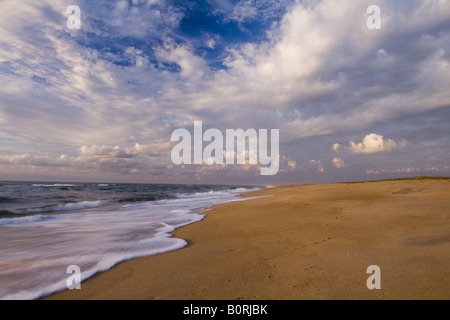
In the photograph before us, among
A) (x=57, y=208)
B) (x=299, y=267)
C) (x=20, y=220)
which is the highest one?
(x=299, y=267)

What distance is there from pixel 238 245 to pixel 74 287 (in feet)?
8.56

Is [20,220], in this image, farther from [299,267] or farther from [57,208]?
[299,267]

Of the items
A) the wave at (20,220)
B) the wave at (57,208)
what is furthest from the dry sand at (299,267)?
the wave at (57,208)

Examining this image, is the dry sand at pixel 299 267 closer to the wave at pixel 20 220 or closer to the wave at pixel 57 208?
the wave at pixel 20 220

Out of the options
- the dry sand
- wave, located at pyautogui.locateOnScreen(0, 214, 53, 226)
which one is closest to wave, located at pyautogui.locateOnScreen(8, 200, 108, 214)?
wave, located at pyautogui.locateOnScreen(0, 214, 53, 226)

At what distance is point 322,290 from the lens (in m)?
2.43

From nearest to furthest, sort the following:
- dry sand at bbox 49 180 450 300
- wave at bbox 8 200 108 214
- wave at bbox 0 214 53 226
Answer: dry sand at bbox 49 180 450 300 < wave at bbox 0 214 53 226 < wave at bbox 8 200 108 214

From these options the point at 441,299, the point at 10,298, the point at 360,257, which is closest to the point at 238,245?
the point at 360,257

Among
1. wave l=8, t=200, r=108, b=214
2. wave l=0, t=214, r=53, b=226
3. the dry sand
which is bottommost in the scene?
wave l=8, t=200, r=108, b=214

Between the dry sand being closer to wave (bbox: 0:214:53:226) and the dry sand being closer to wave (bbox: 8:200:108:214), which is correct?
wave (bbox: 0:214:53:226)

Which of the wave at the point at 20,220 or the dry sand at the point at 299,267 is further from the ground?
the dry sand at the point at 299,267

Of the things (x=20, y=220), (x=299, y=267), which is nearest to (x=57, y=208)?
(x=20, y=220)

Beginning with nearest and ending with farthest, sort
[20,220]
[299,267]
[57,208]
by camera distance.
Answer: [299,267] < [20,220] < [57,208]
